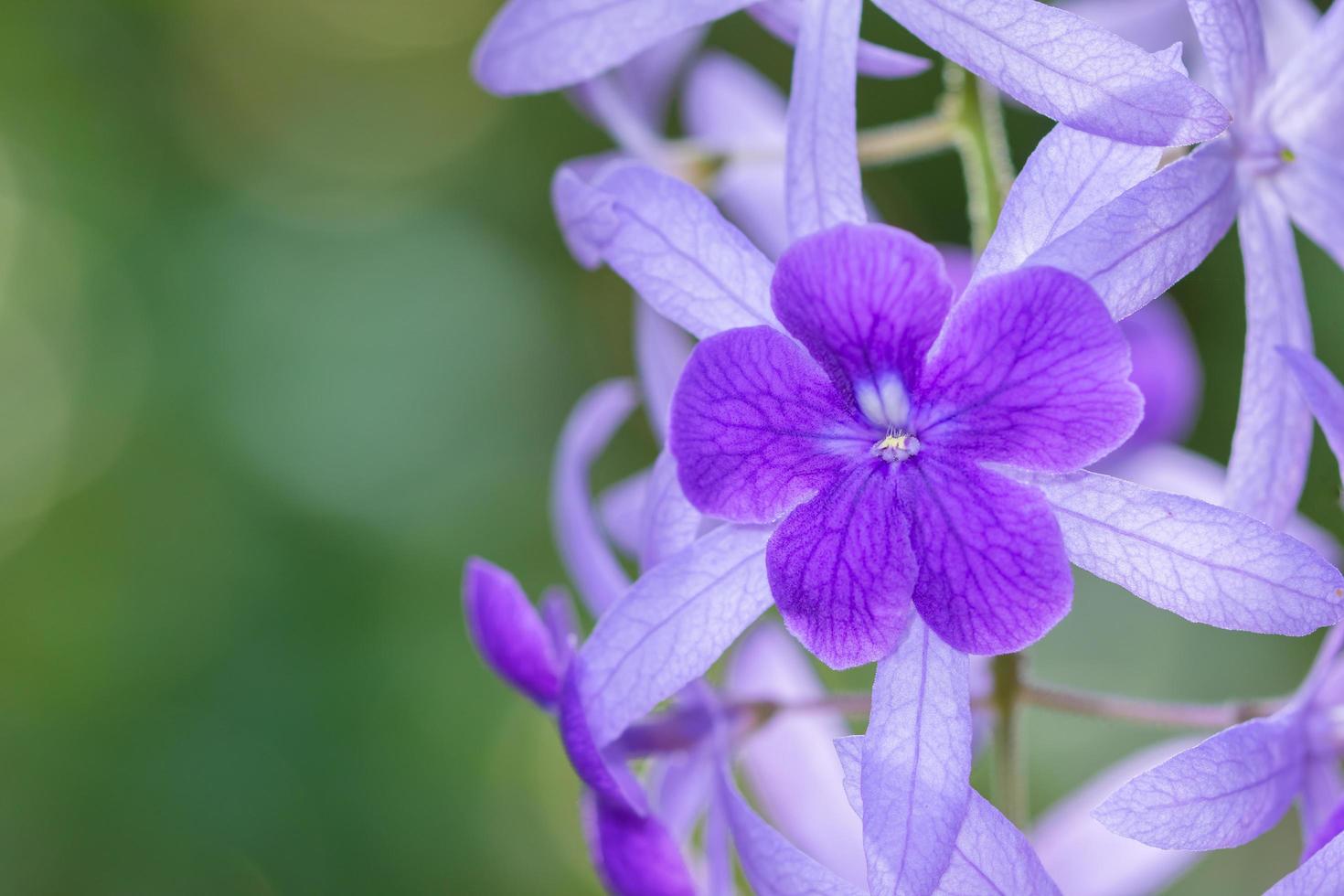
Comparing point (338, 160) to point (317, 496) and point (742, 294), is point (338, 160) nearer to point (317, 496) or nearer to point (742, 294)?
point (317, 496)

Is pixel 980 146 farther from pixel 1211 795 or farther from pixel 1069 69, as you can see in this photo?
pixel 1211 795

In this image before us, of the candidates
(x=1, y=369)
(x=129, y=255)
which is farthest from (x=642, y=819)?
(x=1, y=369)

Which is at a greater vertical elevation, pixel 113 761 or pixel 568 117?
pixel 568 117

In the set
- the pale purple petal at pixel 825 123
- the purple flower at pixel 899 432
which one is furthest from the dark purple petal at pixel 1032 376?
the pale purple petal at pixel 825 123

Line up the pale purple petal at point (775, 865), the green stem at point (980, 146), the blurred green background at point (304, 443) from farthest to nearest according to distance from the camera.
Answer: the blurred green background at point (304, 443) < the green stem at point (980, 146) < the pale purple petal at point (775, 865)

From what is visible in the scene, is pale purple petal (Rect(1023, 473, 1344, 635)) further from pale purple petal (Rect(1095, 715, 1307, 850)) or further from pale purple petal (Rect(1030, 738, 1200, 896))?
pale purple petal (Rect(1030, 738, 1200, 896))

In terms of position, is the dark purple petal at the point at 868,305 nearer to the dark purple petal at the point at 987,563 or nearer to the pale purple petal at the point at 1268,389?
the dark purple petal at the point at 987,563
